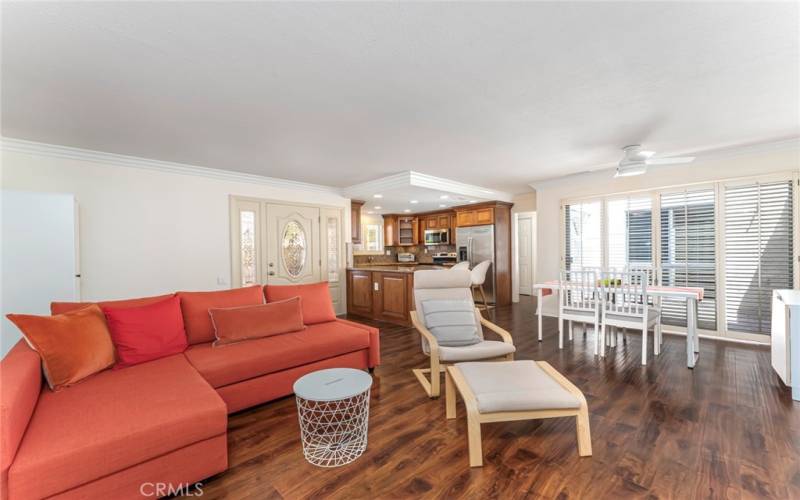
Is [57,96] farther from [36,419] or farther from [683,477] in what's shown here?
[683,477]

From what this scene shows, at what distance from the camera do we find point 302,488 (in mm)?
1738

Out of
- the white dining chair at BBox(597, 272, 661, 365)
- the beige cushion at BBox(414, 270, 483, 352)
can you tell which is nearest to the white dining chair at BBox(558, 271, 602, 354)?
the white dining chair at BBox(597, 272, 661, 365)

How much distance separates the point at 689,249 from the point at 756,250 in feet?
2.01

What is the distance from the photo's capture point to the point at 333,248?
20.1ft

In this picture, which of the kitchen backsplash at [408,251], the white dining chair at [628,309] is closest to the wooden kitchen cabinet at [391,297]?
the white dining chair at [628,309]

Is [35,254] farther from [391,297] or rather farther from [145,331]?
[391,297]

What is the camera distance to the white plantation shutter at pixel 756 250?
12.7ft

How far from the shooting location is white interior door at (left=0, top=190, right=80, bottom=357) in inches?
110

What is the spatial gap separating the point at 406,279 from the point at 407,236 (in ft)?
13.0

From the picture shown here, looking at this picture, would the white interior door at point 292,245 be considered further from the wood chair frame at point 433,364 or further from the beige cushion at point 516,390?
the beige cushion at point 516,390

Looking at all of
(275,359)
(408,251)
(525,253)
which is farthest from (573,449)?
(408,251)

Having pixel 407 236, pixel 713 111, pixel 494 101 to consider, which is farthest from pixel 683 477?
pixel 407 236

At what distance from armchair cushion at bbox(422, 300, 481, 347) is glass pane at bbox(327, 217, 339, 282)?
127 inches

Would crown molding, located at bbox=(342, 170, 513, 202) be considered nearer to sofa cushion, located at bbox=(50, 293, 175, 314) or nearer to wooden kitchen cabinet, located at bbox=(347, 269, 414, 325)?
wooden kitchen cabinet, located at bbox=(347, 269, 414, 325)
